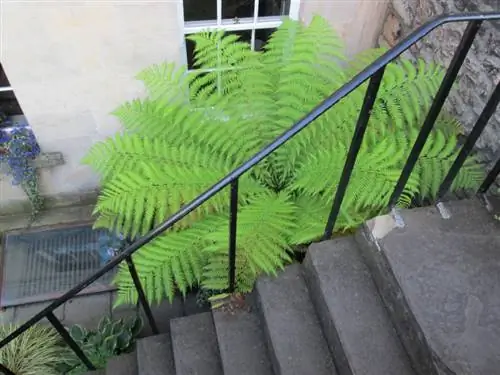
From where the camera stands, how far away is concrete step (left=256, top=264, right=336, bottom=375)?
7.30 feet

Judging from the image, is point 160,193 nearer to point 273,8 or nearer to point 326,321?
point 326,321

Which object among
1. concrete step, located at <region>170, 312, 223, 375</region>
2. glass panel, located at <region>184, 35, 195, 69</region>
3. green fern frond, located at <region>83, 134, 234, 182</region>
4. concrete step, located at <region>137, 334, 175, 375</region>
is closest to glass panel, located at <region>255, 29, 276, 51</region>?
glass panel, located at <region>184, 35, 195, 69</region>

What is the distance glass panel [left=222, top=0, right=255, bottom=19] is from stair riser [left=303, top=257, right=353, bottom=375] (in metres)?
2.14

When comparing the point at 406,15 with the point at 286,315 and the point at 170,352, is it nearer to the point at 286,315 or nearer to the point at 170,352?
the point at 286,315

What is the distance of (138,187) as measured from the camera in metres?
3.02

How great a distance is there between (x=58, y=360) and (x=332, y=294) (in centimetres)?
247

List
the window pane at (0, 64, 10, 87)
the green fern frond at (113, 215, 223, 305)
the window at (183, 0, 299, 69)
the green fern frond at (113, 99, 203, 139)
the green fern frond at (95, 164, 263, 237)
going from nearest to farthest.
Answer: the green fern frond at (113, 215, 223, 305)
the green fern frond at (95, 164, 263, 237)
the green fern frond at (113, 99, 203, 139)
the window at (183, 0, 299, 69)
the window pane at (0, 64, 10, 87)

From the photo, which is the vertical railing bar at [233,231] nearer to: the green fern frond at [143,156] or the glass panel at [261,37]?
the green fern frond at [143,156]

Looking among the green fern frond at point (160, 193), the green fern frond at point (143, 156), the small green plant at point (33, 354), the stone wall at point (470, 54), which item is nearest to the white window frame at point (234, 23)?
the stone wall at point (470, 54)

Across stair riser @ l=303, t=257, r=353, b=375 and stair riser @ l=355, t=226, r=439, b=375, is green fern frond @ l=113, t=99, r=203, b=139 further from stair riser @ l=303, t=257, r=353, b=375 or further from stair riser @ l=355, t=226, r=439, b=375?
stair riser @ l=355, t=226, r=439, b=375

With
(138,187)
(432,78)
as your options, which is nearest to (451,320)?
(432,78)

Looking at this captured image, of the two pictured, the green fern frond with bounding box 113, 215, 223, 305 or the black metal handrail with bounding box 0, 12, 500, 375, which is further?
the green fern frond with bounding box 113, 215, 223, 305

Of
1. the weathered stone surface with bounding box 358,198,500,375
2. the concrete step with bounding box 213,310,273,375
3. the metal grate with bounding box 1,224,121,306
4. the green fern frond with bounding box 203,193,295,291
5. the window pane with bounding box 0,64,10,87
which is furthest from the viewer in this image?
the metal grate with bounding box 1,224,121,306

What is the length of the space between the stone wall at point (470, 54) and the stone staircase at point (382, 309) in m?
0.79
